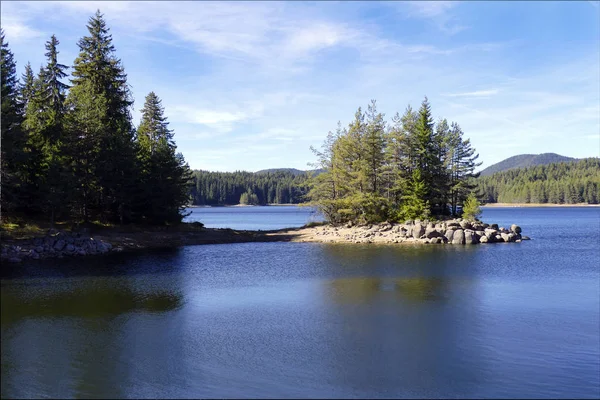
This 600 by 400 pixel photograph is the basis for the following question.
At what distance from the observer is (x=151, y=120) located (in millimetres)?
65750

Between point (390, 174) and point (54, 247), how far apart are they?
3749cm

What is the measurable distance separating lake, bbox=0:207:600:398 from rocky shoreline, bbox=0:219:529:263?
668cm

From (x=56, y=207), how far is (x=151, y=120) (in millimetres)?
26696

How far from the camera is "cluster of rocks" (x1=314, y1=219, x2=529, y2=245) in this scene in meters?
48.6

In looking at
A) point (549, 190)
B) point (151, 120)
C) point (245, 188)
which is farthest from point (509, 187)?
point (151, 120)

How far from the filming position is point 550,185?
16975cm

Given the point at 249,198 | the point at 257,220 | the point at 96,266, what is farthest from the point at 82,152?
the point at 249,198

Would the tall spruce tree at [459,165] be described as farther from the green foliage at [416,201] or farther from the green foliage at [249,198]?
the green foliage at [249,198]

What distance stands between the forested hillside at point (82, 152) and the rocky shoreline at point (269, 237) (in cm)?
343

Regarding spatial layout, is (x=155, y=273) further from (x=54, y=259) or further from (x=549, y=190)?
(x=549, y=190)

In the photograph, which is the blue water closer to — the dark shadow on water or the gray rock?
the gray rock

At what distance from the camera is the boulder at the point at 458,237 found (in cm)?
4809

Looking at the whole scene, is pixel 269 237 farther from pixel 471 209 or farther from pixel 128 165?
pixel 471 209

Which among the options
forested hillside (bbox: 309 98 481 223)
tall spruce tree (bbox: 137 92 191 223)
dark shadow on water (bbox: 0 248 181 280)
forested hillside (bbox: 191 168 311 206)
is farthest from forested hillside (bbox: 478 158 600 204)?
dark shadow on water (bbox: 0 248 181 280)
